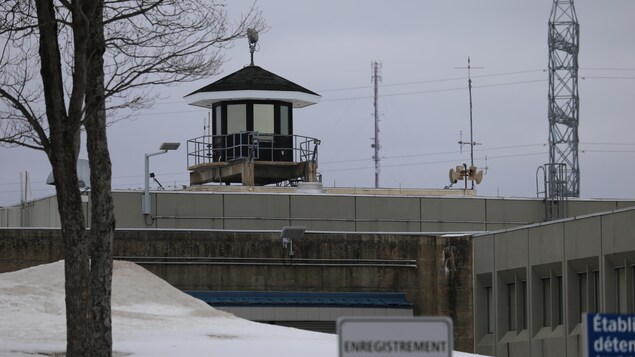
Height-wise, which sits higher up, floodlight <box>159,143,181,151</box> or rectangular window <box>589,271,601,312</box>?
floodlight <box>159,143,181,151</box>

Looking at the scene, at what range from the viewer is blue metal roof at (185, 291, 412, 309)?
4438 cm

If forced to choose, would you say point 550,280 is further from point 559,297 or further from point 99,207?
point 99,207

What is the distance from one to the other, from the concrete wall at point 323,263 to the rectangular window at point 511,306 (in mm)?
1452

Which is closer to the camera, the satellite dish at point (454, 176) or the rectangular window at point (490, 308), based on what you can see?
the rectangular window at point (490, 308)

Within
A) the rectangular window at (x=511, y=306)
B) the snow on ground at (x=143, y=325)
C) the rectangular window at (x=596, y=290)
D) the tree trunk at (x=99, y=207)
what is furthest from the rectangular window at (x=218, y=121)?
the tree trunk at (x=99, y=207)

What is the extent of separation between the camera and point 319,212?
50375 millimetres

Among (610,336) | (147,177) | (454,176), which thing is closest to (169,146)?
(147,177)

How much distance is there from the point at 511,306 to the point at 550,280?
344 centimetres

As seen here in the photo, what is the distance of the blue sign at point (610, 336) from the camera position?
10.2 metres

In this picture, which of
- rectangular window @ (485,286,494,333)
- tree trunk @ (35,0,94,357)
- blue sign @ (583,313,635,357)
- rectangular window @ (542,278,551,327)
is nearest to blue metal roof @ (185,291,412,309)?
rectangular window @ (485,286,494,333)

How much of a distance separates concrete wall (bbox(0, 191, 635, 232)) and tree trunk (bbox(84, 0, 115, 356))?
2543cm

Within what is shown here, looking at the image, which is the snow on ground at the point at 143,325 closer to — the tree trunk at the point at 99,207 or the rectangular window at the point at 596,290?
the tree trunk at the point at 99,207

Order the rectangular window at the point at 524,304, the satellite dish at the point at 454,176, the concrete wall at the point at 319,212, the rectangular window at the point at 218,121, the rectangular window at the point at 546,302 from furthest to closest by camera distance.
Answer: the satellite dish at the point at 454,176 < the rectangular window at the point at 218,121 < the concrete wall at the point at 319,212 < the rectangular window at the point at 524,304 < the rectangular window at the point at 546,302

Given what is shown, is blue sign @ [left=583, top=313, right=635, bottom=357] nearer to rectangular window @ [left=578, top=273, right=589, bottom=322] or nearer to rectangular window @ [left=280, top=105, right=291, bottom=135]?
rectangular window @ [left=578, top=273, right=589, bottom=322]
